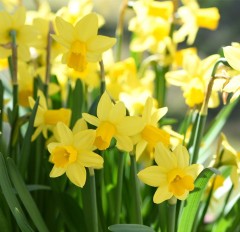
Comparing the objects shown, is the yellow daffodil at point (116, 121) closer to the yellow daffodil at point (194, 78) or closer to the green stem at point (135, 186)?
the green stem at point (135, 186)

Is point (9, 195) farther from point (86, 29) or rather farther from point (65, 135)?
point (86, 29)

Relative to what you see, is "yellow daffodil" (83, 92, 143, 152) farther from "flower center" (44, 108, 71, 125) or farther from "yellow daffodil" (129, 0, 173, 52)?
"yellow daffodil" (129, 0, 173, 52)

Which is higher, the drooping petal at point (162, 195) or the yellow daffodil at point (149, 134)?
the yellow daffodil at point (149, 134)

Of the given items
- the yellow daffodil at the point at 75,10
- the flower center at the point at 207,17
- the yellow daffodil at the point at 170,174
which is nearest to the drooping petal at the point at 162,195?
the yellow daffodil at the point at 170,174

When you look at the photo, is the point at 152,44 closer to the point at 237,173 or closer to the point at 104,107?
the point at 237,173

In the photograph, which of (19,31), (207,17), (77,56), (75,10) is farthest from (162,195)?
(207,17)

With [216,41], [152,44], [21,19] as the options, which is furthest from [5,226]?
[216,41]
